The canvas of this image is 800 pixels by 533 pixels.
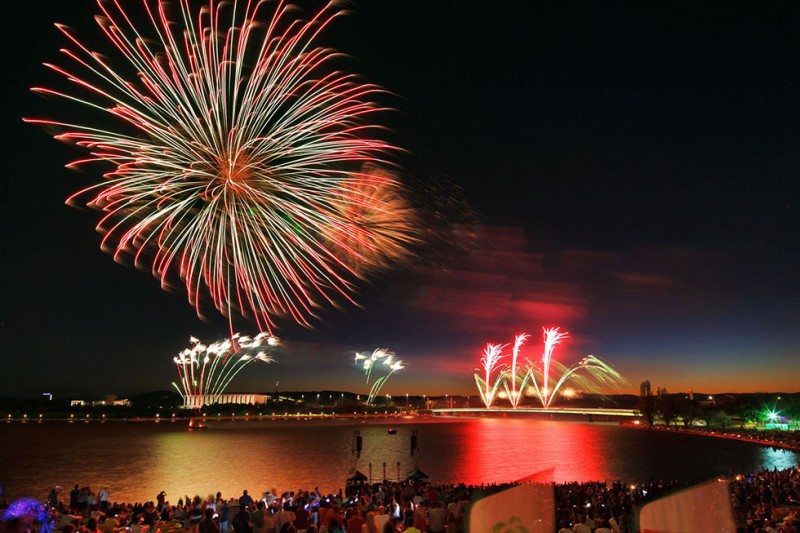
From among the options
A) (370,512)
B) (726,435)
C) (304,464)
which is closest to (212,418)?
(726,435)

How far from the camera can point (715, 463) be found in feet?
145

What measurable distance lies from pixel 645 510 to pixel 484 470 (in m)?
36.4

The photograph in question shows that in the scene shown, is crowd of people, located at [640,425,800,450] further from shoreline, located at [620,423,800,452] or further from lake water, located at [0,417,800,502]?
lake water, located at [0,417,800,502]

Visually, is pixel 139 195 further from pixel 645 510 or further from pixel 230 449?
pixel 230 449

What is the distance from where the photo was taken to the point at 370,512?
9.62m

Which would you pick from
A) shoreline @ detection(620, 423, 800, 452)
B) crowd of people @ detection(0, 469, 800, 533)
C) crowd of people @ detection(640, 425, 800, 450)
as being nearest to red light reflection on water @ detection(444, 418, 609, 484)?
crowd of people @ detection(0, 469, 800, 533)

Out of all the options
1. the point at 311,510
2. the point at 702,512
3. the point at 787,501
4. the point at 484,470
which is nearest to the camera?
the point at 702,512

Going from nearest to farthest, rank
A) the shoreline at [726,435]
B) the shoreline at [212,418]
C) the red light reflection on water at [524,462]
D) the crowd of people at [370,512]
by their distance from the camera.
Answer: the crowd of people at [370,512], the red light reflection on water at [524,462], the shoreline at [726,435], the shoreline at [212,418]

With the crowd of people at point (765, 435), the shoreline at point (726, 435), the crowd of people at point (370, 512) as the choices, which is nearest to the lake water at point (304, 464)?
the shoreline at point (726, 435)

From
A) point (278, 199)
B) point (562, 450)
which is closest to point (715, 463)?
point (562, 450)

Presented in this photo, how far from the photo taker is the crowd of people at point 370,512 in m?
9.20

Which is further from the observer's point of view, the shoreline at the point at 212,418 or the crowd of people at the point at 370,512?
the shoreline at the point at 212,418

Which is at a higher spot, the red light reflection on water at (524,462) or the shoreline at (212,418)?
the red light reflection on water at (524,462)

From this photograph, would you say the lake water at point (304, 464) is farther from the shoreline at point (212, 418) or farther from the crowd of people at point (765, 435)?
the shoreline at point (212, 418)
